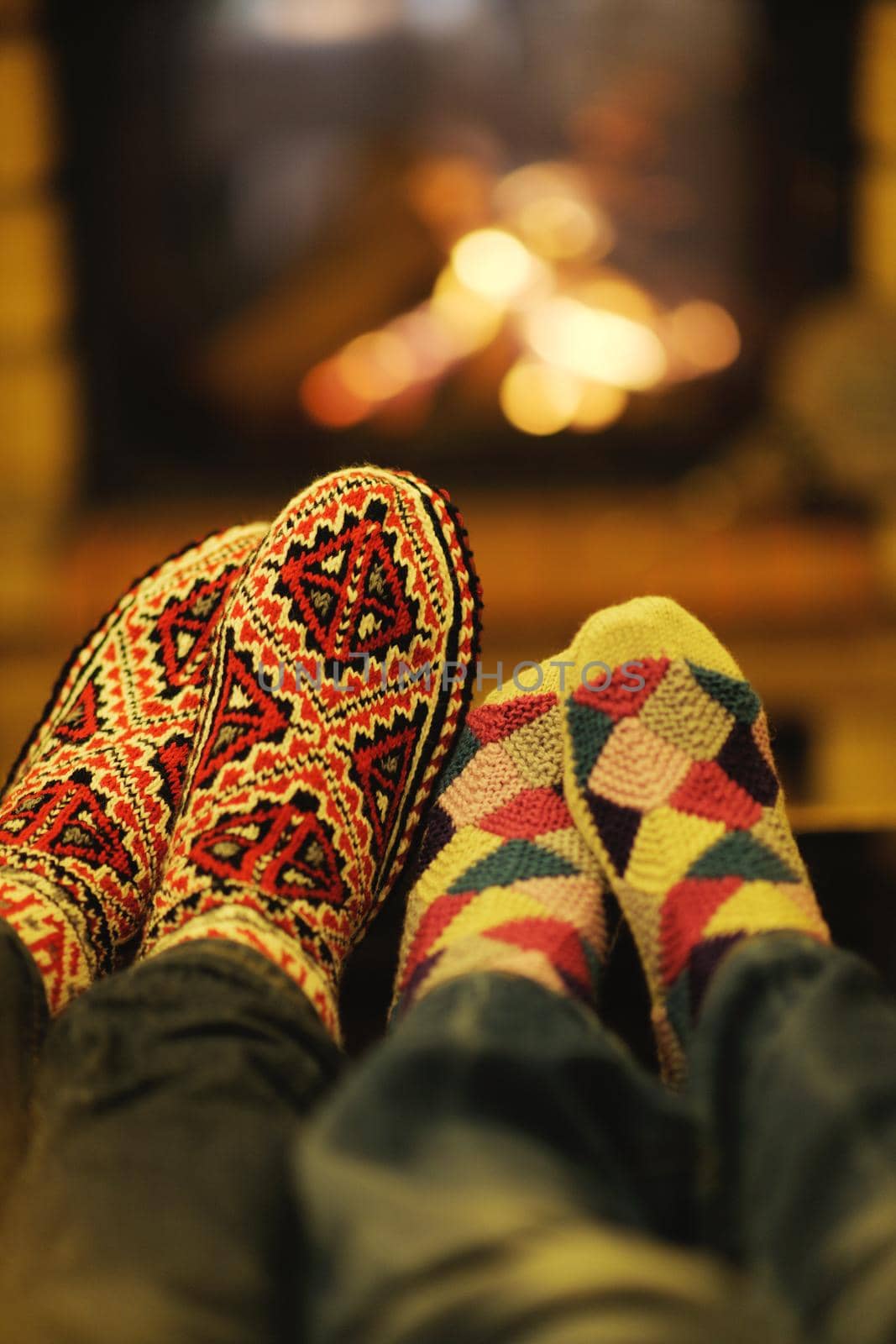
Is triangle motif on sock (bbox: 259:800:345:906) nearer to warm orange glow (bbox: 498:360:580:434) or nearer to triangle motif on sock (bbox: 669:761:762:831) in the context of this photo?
triangle motif on sock (bbox: 669:761:762:831)

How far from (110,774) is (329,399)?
1.07m

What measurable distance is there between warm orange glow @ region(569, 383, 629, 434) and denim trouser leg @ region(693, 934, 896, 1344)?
128 centimetres

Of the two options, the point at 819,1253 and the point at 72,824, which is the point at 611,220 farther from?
the point at 819,1253

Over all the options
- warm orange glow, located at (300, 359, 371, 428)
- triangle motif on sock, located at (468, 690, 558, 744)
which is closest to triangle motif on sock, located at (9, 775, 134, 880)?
triangle motif on sock, located at (468, 690, 558, 744)

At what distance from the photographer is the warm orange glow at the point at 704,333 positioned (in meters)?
1.63

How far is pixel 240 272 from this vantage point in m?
1.68

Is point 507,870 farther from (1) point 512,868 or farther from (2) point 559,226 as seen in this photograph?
(2) point 559,226

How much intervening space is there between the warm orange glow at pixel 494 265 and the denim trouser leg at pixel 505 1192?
137cm

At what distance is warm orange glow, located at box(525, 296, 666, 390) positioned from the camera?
5.37 ft

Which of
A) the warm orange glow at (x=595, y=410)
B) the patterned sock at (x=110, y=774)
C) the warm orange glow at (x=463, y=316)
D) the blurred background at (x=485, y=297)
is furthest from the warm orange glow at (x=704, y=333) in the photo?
the patterned sock at (x=110, y=774)

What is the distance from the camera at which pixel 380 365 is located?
1673 millimetres

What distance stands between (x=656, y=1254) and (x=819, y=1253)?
0.25ft

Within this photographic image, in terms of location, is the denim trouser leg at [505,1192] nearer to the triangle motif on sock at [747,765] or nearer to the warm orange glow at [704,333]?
the triangle motif on sock at [747,765]

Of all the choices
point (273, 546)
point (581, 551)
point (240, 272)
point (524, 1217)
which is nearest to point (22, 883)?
point (273, 546)
